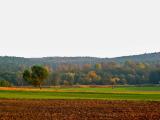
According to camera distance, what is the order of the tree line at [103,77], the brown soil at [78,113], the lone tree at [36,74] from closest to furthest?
1. the brown soil at [78,113]
2. the lone tree at [36,74]
3. the tree line at [103,77]

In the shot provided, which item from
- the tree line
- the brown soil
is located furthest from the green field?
the tree line

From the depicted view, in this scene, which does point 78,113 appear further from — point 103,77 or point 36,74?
point 103,77

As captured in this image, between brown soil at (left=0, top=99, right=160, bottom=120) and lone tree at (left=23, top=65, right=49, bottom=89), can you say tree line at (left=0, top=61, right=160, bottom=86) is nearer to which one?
lone tree at (left=23, top=65, right=49, bottom=89)

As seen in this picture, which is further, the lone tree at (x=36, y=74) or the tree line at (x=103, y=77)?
the tree line at (x=103, y=77)

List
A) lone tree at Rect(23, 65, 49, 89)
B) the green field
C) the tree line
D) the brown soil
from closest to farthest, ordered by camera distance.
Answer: the brown soil → the green field → lone tree at Rect(23, 65, 49, 89) → the tree line

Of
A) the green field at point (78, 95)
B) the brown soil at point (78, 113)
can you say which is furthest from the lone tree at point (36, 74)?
the brown soil at point (78, 113)

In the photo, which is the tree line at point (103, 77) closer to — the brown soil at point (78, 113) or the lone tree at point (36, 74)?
the lone tree at point (36, 74)

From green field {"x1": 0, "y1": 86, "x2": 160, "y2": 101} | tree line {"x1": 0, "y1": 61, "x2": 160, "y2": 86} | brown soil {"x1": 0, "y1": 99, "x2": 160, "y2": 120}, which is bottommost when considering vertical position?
brown soil {"x1": 0, "y1": 99, "x2": 160, "y2": 120}

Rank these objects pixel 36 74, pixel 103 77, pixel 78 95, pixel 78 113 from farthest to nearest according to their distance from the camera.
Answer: pixel 103 77 < pixel 36 74 < pixel 78 95 < pixel 78 113

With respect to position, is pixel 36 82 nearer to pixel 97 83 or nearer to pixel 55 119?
pixel 97 83

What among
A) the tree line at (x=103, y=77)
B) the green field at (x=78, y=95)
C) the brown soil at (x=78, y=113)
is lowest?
the brown soil at (x=78, y=113)

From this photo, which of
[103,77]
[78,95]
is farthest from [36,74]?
[103,77]

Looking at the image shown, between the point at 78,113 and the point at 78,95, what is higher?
the point at 78,95

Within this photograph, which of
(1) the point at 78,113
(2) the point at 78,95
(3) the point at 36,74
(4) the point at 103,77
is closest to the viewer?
(1) the point at 78,113
